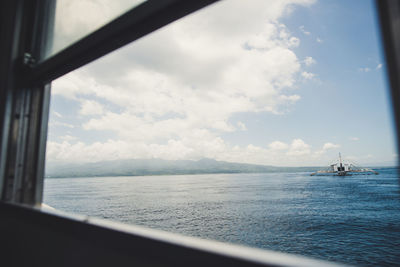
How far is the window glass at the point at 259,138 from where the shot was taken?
20281mm

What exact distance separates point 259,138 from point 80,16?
53.3 metres

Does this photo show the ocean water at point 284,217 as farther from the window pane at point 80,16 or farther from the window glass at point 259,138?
the window pane at point 80,16

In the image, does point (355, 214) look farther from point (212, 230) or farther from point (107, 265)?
point (107, 265)

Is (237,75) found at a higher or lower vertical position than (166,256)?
higher

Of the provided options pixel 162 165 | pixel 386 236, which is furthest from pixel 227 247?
pixel 162 165

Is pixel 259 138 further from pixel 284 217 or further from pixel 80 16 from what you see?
pixel 80 16

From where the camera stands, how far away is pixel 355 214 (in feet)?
76.4

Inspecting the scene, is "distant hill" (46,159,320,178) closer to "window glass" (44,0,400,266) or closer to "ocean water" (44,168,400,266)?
"window glass" (44,0,400,266)

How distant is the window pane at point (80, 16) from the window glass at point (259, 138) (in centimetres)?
1546

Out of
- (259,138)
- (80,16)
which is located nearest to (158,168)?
(259,138)

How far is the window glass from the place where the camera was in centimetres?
2028

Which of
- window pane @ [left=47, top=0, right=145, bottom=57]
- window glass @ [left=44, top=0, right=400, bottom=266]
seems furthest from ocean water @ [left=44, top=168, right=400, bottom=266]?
window pane @ [left=47, top=0, right=145, bottom=57]

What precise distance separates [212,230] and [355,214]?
1581 centimetres

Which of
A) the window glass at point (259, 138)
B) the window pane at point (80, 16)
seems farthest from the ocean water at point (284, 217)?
the window pane at point (80, 16)
